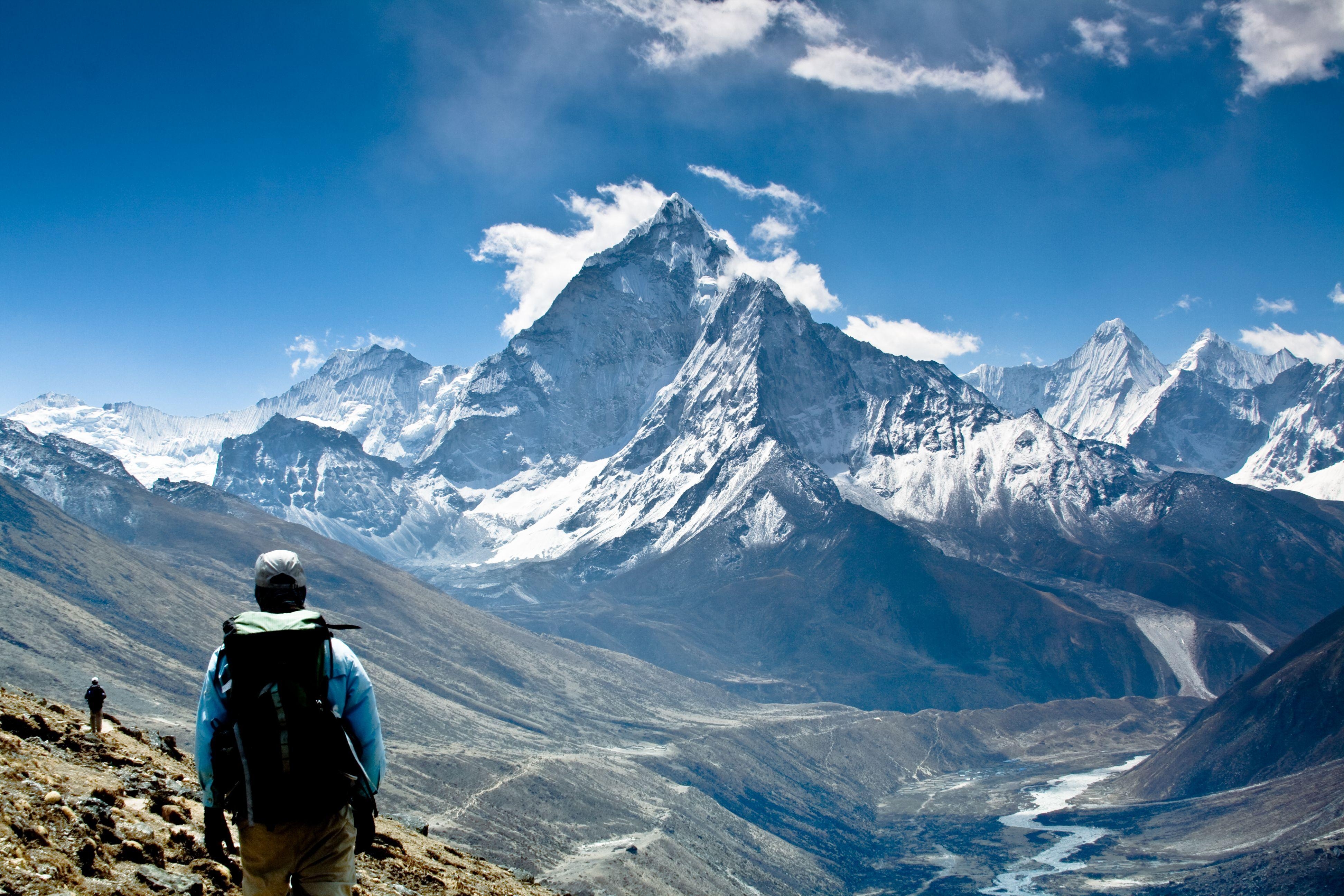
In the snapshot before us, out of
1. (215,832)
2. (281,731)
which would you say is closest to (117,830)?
(215,832)

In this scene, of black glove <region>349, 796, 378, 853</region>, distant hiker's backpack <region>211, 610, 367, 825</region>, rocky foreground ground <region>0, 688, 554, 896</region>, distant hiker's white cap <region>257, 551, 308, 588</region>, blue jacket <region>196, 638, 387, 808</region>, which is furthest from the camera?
rocky foreground ground <region>0, 688, 554, 896</region>

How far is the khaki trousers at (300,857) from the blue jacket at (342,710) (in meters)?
Answer: 0.56

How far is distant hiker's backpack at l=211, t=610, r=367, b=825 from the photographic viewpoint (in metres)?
10.4

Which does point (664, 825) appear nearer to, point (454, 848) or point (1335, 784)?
point (1335, 784)

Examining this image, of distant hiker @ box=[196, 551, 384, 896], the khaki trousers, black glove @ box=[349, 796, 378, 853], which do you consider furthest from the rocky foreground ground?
black glove @ box=[349, 796, 378, 853]

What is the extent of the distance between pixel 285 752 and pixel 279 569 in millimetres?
1940

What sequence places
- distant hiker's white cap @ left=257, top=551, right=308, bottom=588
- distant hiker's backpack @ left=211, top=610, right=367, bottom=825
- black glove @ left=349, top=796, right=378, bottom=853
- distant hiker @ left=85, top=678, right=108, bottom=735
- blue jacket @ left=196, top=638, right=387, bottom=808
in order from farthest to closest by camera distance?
distant hiker @ left=85, top=678, right=108, bottom=735 < distant hiker's white cap @ left=257, top=551, right=308, bottom=588 < black glove @ left=349, top=796, right=378, bottom=853 < blue jacket @ left=196, top=638, right=387, bottom=808 < distant hiker's backpack @ left=211, top=610, right=367, bottom=825

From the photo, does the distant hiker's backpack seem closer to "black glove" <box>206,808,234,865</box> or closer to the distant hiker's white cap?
"black glove" <box>206,808,234,865</box>

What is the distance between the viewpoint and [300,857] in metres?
10.7

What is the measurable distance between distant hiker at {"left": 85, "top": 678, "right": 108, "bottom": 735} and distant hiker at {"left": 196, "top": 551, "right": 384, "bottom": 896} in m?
16.0

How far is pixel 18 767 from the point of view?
1883cm

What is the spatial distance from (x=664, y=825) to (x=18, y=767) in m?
191

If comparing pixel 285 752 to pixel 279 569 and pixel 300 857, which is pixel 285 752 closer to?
pixel 300 857

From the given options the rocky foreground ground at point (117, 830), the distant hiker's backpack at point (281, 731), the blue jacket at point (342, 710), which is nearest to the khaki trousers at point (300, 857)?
the distant hiker's backpack at point (281, 731)
